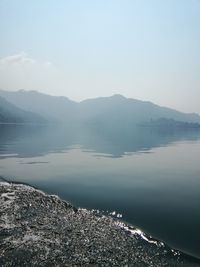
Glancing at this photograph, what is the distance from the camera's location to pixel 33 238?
18.0 metres

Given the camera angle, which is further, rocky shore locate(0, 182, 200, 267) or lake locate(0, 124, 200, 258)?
lake locate(0, 124, 200, 258)

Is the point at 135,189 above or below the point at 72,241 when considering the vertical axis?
Result: below

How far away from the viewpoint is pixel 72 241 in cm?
1783

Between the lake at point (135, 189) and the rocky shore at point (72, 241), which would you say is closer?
the rocky shore at point (72, 241)

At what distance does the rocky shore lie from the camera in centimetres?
1577

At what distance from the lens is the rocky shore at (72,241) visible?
15.8m

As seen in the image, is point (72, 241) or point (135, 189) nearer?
point (72, 241)

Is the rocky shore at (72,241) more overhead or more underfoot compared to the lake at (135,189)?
more overhead

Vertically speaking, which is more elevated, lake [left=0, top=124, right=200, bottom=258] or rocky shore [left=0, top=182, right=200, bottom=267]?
rocky shore [left=0, top=182, right=200, bottom=267]

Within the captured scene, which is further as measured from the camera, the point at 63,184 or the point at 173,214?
the point at 63,184

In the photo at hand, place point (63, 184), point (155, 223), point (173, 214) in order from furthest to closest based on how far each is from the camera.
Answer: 1. point (63, 184)
2. point (173, 214)
3. point (155, 223)

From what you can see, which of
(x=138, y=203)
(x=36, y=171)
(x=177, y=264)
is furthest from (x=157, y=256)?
(x=36, y=171)

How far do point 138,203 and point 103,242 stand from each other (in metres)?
10.5

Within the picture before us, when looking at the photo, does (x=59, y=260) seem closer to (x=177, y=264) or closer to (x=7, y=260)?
(x=7, y=260)
